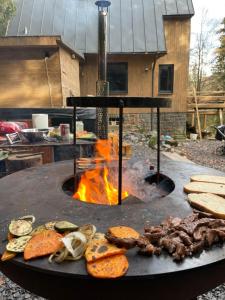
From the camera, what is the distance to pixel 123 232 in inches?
54.7

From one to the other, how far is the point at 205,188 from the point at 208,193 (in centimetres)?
10

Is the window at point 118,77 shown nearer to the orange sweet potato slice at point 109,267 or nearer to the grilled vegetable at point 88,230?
the grilled vegetable at point 88,230

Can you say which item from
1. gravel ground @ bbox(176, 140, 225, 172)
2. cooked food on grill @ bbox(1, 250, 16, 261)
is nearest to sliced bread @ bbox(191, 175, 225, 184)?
cooked food on grill @ bbox(1, 250, 16, 261)

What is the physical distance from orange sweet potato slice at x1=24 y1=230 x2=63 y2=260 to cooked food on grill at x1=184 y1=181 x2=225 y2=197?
1.10m

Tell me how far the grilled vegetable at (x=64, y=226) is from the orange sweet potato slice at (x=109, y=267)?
0.96 ft

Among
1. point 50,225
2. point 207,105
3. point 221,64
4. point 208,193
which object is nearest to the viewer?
point 50,225

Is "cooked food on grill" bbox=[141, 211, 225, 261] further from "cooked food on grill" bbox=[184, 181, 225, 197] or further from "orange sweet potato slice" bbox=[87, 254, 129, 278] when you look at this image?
"cooked food on grill" bbox=[184, 181, 225, 197]

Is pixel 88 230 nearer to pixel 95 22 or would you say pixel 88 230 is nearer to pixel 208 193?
pixel 208 193

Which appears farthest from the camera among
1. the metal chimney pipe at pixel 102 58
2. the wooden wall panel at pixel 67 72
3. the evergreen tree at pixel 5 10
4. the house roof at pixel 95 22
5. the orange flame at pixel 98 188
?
the house roof at pixel 95 22

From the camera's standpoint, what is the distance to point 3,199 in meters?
1.88

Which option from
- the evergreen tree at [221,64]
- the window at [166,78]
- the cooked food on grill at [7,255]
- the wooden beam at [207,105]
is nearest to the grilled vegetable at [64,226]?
the cooked food on grill at [7,255]

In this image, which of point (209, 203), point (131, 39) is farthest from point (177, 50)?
point (209, 203)

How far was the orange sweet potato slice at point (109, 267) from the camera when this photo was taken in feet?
3.66

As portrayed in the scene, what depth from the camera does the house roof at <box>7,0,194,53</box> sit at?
11398mm
